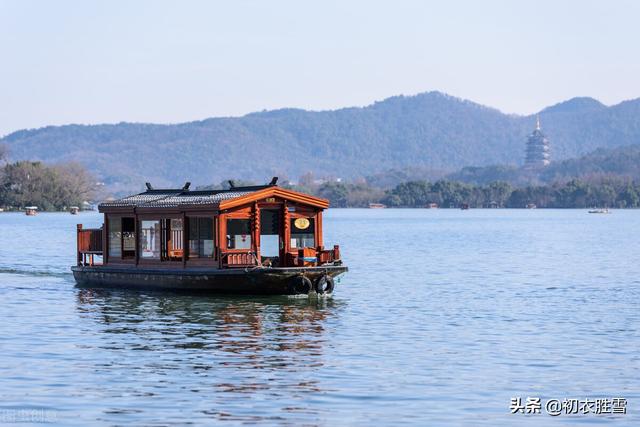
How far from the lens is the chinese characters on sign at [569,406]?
21000mm

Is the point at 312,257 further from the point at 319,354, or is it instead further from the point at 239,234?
the point at 319,354

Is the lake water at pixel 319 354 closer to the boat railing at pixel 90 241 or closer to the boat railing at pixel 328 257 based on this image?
the boat railing at pixel 328 257

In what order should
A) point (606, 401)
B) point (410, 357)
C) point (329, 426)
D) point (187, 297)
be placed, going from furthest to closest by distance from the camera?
point (187, 297), point (410, 357), point (606, 401), point (329, 426)

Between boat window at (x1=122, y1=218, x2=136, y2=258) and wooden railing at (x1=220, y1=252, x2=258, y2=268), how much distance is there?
570 centimetres

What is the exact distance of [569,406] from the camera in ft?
70.3

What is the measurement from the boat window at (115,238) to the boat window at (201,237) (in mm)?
4468

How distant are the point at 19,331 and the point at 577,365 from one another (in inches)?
586

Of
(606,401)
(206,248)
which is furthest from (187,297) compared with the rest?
(606,401)

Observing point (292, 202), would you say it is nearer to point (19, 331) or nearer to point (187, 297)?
point (187, 297)

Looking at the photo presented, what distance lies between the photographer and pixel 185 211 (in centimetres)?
4119

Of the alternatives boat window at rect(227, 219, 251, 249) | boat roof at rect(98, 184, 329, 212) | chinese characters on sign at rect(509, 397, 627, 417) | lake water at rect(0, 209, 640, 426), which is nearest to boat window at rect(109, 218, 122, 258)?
boat roof at rect(98, 184, 329, 212)

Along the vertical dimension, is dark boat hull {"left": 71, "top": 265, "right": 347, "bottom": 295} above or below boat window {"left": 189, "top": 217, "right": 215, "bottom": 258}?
below

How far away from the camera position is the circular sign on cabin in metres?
41.2

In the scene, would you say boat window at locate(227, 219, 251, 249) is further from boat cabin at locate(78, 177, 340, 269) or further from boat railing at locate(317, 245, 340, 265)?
boat railing at locate(317, 245, 340, 265)
